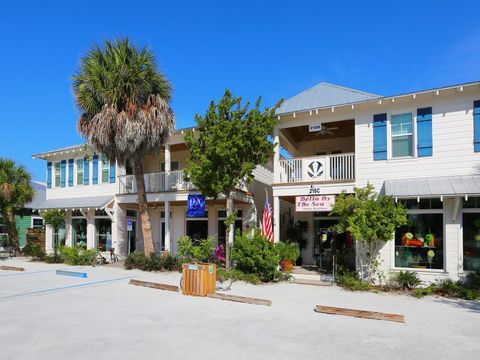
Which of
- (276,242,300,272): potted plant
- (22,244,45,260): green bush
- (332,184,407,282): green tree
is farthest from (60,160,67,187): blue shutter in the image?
(332,184,407,282): green tree

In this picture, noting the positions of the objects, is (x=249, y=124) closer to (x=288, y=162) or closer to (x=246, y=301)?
(x=288, y=162)

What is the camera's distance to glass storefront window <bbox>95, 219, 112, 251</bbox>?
21281mm

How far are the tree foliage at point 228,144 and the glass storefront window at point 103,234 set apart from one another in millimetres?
9057

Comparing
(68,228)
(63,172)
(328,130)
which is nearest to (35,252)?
(68,228)

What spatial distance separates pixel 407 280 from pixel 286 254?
4.19 m

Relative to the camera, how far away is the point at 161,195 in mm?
18391

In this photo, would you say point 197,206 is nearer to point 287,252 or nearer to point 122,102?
point 287,252

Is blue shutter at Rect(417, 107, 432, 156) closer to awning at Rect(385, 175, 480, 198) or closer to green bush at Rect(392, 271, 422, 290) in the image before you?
awning at Rect(385, 175, 480, 198)

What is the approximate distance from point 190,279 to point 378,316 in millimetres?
5220

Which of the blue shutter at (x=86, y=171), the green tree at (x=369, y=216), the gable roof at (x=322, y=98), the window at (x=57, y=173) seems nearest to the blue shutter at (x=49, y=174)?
the window at (x=57, y=173)

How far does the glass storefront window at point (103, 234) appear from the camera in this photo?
838 inches

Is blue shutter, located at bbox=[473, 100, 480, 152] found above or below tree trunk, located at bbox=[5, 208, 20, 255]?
above

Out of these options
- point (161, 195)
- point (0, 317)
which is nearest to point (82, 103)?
point (161, 195)

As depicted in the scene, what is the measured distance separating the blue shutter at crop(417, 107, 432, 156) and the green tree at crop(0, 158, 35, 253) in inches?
801
